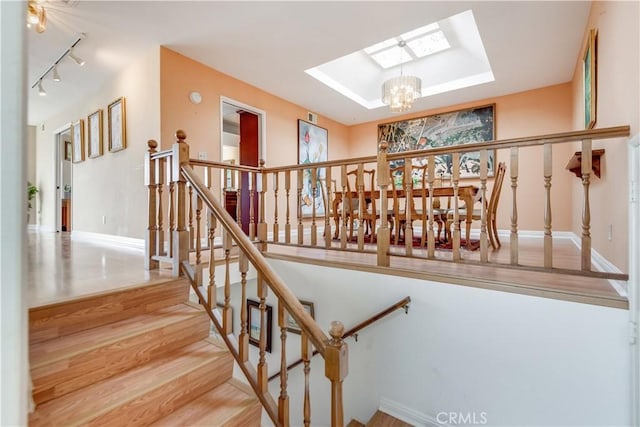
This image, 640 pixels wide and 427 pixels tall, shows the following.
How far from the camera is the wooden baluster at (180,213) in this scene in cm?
226

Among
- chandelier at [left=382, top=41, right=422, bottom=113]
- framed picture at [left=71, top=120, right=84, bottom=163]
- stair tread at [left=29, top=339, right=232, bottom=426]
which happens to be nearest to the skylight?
chandelier at [left=382, top=41, right=422, bottom=113]

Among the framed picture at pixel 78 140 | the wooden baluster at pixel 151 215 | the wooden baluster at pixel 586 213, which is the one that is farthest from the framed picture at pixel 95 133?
the wooden baluster at pixel 586 213

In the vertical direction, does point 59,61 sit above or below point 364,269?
above

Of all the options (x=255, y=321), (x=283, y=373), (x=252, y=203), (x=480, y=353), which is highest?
(x=252, y=203)

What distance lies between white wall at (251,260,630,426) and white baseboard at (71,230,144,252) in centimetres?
239

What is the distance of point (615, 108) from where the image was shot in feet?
7.12

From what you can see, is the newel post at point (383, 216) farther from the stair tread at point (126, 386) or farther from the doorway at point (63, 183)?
the doorway at point (63, 183)

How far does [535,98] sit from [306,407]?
219 inches

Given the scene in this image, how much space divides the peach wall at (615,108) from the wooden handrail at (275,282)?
6.66 feet

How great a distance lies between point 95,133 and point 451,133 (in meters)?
5.97

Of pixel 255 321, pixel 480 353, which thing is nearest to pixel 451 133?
pixel 480 353

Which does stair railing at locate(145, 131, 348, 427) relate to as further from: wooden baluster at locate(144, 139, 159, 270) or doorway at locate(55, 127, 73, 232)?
doorway at locate(55, 127, 73, 232)

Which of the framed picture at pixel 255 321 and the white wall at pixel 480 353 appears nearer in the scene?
the white wall at pixel 480 353

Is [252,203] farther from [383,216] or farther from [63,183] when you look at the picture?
[63,183]
